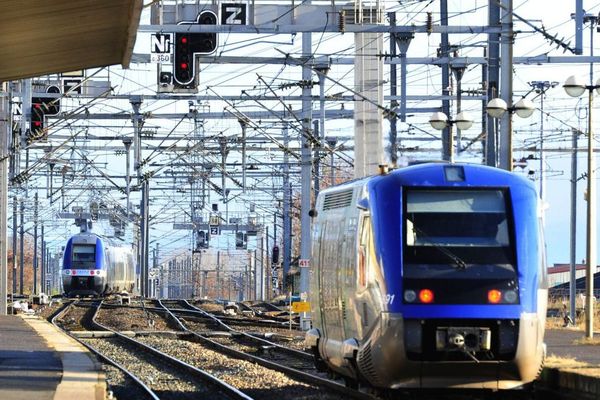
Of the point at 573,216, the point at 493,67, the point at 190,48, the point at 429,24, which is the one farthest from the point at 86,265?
the point at 493,67

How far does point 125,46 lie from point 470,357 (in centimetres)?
758

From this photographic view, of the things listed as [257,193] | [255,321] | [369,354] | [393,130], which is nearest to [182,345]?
[393,130]

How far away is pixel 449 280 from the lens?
1415cm

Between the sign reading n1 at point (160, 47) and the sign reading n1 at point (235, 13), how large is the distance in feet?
5.81

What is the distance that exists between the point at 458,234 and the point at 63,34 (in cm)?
643

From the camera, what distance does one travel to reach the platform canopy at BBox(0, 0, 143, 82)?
1552 centimetres

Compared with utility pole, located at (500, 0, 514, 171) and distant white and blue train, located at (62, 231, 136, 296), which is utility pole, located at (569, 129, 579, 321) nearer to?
utility pole, located at (500, 0, 514, 171)

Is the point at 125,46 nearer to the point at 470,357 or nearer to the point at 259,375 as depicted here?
the point at 259,375

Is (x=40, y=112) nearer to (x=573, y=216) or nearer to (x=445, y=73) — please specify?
(x=445, y=73)

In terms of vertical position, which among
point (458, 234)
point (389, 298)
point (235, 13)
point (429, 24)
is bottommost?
point (389, 298)

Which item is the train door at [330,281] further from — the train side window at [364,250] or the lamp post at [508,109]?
the lamp post at [508,109]

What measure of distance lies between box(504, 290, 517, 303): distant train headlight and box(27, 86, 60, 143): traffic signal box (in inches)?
1000

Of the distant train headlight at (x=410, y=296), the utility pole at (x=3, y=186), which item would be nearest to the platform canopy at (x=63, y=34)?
the distant train headlight at (x=410, y=296)

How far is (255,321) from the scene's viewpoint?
42031mm
